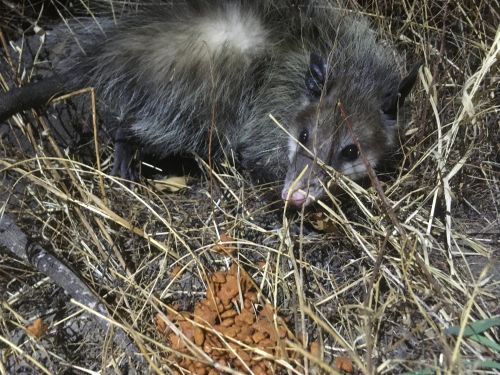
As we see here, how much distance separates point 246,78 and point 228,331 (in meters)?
1.06

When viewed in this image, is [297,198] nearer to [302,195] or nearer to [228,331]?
[302,195]

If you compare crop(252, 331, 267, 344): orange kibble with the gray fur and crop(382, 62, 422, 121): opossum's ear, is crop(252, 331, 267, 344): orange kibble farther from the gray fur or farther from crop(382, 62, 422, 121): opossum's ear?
crop(382, 62, 422, 121): opossum's ear

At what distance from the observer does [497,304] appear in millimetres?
1939

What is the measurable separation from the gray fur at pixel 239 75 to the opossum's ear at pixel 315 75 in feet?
0.12

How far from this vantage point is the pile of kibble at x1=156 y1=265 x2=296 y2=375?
1867 millimetres

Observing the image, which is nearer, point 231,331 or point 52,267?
point 231,331

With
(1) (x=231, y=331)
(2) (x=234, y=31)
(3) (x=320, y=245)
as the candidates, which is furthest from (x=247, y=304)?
Result: (2) (x=234, y=31)

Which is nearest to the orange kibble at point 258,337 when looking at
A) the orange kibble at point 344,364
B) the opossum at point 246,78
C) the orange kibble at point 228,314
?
the orange kibble at point 228,314

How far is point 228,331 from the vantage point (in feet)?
6.44

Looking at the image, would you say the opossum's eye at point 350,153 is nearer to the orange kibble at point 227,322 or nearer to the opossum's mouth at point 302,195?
the opossum's mouth at point 302,195

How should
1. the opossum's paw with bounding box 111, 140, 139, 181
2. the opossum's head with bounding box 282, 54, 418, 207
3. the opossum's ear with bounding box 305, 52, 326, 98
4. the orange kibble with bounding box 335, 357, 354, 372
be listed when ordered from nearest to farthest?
the orange kibble with bounding box 335, 357, 354, 372 → the opossum's head with bounding box 282, 54, 418, 207 → the opossum's ear with bounding box 305, 52, 326, 98 → the opossum's paw with bounding box 111, 140, 139, 181

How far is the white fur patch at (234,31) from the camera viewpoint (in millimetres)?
2443

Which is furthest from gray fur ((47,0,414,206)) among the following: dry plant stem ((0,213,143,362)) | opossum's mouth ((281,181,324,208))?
dry plant stem ((0,213,143,362))

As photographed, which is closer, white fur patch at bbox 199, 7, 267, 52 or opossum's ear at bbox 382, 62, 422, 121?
opossum's ear at bbox 382, 62, 422, 121
